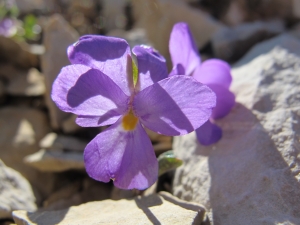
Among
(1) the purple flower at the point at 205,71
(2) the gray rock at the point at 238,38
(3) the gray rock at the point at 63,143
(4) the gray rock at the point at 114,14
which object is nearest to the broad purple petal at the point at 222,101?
(1) the purple flower at the point at 205,71

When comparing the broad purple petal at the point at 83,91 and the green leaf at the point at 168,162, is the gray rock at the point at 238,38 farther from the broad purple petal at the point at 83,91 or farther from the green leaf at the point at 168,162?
the broad purple petal at the point at 83,91

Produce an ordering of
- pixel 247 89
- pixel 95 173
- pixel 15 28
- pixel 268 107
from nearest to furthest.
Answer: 1. pixel 95 173
2. pixel 268 107
3. pixel 247 89
4. pixel 15 28

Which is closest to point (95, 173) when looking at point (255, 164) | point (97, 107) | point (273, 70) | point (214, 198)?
point (97, 107)

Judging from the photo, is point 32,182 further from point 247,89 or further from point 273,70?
point 273,70

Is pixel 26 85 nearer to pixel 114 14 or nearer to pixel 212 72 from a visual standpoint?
pixel 114 14

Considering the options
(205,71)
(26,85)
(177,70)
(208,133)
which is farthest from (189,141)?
(26,85)

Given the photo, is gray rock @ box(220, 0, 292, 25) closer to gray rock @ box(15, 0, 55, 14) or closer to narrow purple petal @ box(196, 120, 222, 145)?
narrow purple petal @ box(196, 120, 222, 145)
